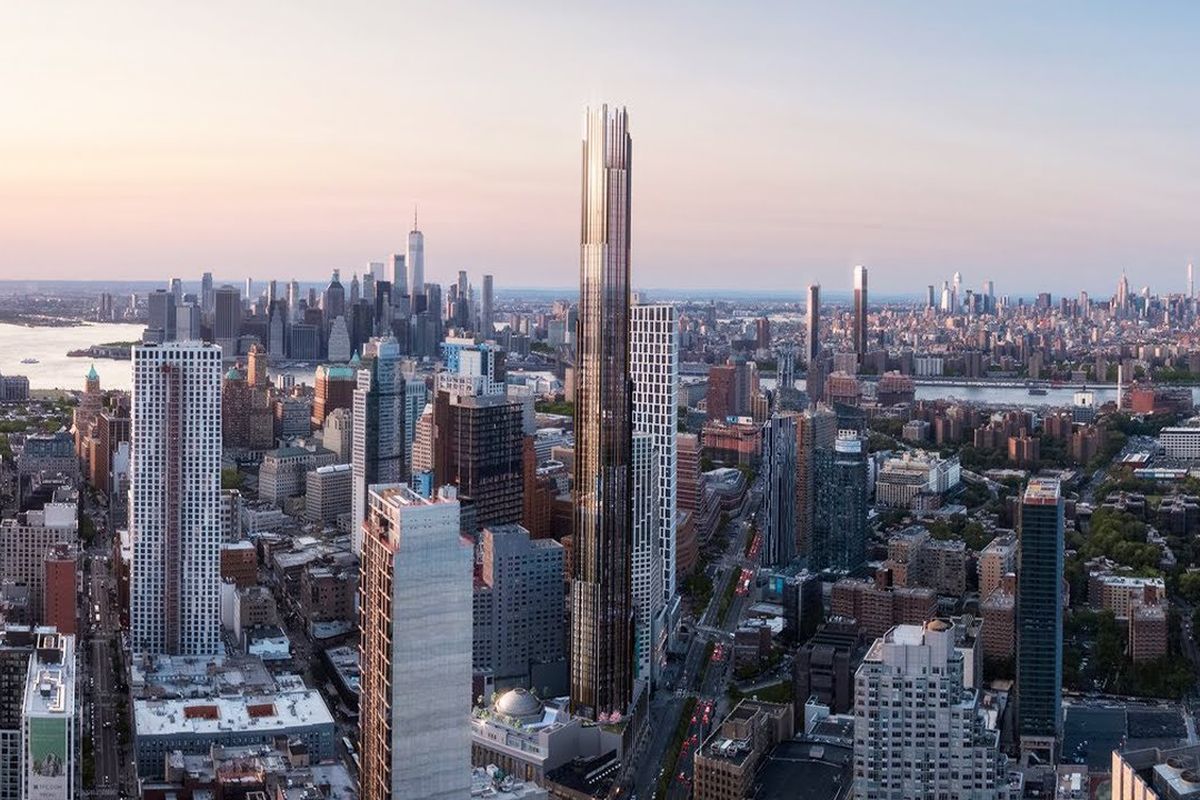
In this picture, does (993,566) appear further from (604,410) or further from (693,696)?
(604,410)

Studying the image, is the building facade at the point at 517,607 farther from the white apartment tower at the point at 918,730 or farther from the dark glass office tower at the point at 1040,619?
the white apartment tower at the point at 918,730

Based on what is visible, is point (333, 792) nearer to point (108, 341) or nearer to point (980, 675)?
point (980, 675)

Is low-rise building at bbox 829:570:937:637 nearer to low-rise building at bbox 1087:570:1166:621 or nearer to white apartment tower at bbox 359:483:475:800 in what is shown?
low-rise building at bbox 1087:570:1166:621

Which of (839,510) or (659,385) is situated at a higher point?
(659,385)

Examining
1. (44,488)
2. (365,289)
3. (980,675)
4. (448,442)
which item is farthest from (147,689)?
(365,289)

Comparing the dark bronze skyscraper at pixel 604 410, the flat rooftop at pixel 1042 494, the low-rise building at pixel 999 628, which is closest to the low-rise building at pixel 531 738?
the dark bronze skyscraper at pixel 604 410

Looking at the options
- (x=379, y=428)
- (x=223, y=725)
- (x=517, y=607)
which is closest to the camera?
(x=223, y=725)

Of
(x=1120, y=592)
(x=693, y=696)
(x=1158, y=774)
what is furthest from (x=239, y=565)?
(x=1158, y=774)
